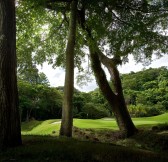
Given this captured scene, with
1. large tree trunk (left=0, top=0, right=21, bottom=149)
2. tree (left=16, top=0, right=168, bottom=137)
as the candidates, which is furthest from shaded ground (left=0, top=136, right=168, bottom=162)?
tree (left=16, top=0, right=168, bottom=137)

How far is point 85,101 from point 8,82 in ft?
174

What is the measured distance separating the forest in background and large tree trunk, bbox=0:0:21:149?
41604 millimetres

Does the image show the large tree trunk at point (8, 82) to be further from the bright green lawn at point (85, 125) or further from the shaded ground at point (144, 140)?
the bright green lawn at point (85, 125)

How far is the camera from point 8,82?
891 cm

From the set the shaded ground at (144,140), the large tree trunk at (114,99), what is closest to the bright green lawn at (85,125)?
the shaded ground at (144,140)

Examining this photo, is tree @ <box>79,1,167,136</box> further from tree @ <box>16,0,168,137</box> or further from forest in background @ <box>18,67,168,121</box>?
forest in background @ <box>18,67,168,121</box>

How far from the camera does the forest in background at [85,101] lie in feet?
183

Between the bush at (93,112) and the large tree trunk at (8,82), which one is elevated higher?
the bush at (93,112)

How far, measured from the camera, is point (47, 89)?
56.6m

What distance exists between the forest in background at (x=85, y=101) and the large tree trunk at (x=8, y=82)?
1638 inches

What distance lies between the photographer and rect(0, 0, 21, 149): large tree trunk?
8727 mm

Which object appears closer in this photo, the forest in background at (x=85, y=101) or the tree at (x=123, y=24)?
the tree at (x=123, y=24)

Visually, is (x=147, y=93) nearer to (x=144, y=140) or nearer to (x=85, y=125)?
(x=85, y=125)

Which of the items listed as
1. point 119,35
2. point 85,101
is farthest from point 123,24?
point 85,101
